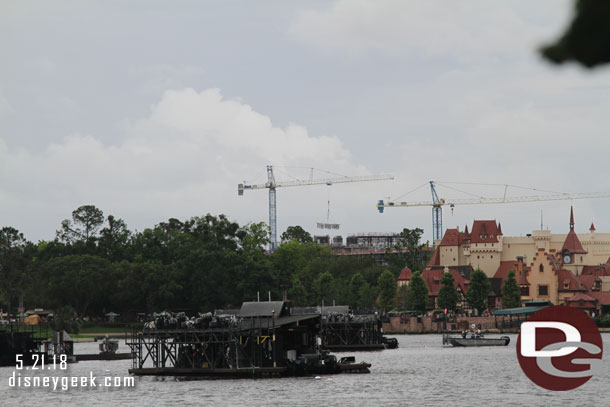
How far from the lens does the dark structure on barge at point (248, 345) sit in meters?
70.3

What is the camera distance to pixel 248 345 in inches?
2857

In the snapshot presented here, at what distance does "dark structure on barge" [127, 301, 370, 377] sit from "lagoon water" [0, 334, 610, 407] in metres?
0.94

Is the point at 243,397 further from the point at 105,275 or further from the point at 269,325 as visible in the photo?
the point at 105,275

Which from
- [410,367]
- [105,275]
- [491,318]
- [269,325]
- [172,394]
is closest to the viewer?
[172,394]

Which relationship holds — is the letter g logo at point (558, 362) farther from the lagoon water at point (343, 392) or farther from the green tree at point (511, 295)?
the green tree at point (511, 295)

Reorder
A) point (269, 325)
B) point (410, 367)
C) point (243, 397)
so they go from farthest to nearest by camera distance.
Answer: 1. point (410, 367)
2. point (269, 325)
3. point (243, 397)

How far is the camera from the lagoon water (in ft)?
194

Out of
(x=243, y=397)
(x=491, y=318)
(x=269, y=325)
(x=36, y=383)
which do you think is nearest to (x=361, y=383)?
(x=269, y=325)

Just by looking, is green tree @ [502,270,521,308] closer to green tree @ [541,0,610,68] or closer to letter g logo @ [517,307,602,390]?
letter g logo @ [517,307,602,390]

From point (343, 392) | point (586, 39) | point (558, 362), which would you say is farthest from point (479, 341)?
point (586, 39)

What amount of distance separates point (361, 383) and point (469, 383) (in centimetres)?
900

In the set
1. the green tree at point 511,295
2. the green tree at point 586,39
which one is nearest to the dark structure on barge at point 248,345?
the green tree at point 586,39

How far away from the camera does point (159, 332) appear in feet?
242

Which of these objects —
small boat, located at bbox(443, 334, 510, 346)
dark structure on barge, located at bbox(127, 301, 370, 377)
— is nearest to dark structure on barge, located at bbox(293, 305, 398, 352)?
small boat, located at bbox(443, 334, 510, 346)
